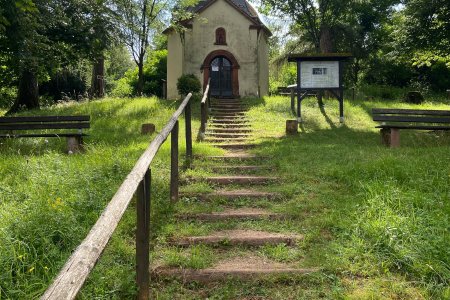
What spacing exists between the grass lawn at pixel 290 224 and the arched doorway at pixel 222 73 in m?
14.3

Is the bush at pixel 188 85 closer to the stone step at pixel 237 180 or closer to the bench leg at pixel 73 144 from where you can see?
the bench leg at pixel 73 144

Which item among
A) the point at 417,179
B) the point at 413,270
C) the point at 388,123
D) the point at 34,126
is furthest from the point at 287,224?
the point at 34,126

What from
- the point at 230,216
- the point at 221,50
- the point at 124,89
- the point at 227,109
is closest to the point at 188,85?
the point at 227,109

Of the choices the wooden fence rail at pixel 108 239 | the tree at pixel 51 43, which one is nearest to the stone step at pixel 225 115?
the tree at pixel 51 43

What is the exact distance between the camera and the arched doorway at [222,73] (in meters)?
22.0

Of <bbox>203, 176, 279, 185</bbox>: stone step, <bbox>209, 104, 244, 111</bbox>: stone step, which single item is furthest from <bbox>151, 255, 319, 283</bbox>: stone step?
<bbox>209, 104, 244, 111</bbox>: stone step

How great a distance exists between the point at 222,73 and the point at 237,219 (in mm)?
17778

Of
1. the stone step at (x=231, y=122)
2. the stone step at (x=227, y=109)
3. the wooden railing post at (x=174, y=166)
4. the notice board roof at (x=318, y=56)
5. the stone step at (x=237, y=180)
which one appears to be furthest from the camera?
the stone step at (x=227, y=109)

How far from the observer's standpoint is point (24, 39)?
1130 cm

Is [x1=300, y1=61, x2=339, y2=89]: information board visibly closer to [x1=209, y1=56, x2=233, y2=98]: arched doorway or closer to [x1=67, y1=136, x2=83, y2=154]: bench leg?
[x1=67, y1=136, x2=83, y2=154]: bench leg

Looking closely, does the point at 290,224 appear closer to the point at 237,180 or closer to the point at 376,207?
the point at 376,207

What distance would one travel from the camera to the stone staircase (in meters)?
3.88

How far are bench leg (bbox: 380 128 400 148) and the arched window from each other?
13.5 m

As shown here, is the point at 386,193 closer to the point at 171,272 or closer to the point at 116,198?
the point at 171,272
